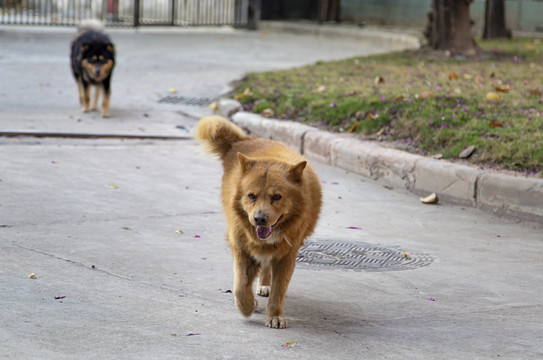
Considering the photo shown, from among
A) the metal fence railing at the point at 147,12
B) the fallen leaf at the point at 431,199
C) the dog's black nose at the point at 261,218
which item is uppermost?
the metal fence railing at the point at 147,12

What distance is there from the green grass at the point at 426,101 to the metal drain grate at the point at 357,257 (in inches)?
84.9

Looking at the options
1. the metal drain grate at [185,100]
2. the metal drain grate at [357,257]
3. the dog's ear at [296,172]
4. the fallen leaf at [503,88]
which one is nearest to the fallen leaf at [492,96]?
the fallen leaf at [503,88]

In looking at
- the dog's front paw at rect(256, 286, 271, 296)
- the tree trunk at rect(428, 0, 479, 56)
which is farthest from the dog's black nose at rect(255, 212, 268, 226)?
the tree trunk at rect(428, 0, 479, 56)

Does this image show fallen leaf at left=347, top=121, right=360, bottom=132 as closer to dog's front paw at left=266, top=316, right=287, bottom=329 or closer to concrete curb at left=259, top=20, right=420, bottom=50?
dog's front paw at left=266, top=316, right=287, bottom=329

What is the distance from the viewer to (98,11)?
25.7 metres

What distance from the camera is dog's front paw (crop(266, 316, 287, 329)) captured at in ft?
14.7

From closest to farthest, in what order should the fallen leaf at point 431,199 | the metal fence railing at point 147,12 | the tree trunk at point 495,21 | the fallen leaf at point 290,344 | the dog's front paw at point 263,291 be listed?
1. the fallen leaf at point 290,344
2. the dog's front paw at point 263,291
3. the fallen leaf at point 431,199
4. the tree trunk at point 495,21
5. the metal fence railing at point 147,12

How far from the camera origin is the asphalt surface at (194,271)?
4137mm

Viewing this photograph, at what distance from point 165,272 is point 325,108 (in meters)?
5.51

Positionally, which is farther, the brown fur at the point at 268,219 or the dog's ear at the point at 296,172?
the dog's ear at the point at 296,172

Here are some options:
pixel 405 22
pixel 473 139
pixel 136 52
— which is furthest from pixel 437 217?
pixel 405 22

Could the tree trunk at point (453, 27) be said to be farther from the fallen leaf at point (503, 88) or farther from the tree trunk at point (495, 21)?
the fallen leaf at point (503, 88)

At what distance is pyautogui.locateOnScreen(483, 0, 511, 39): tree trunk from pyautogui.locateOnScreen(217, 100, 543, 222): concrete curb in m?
10.8

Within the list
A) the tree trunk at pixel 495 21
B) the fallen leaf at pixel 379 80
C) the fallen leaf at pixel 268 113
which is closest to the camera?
the fallen leaf at pixel 268 113
